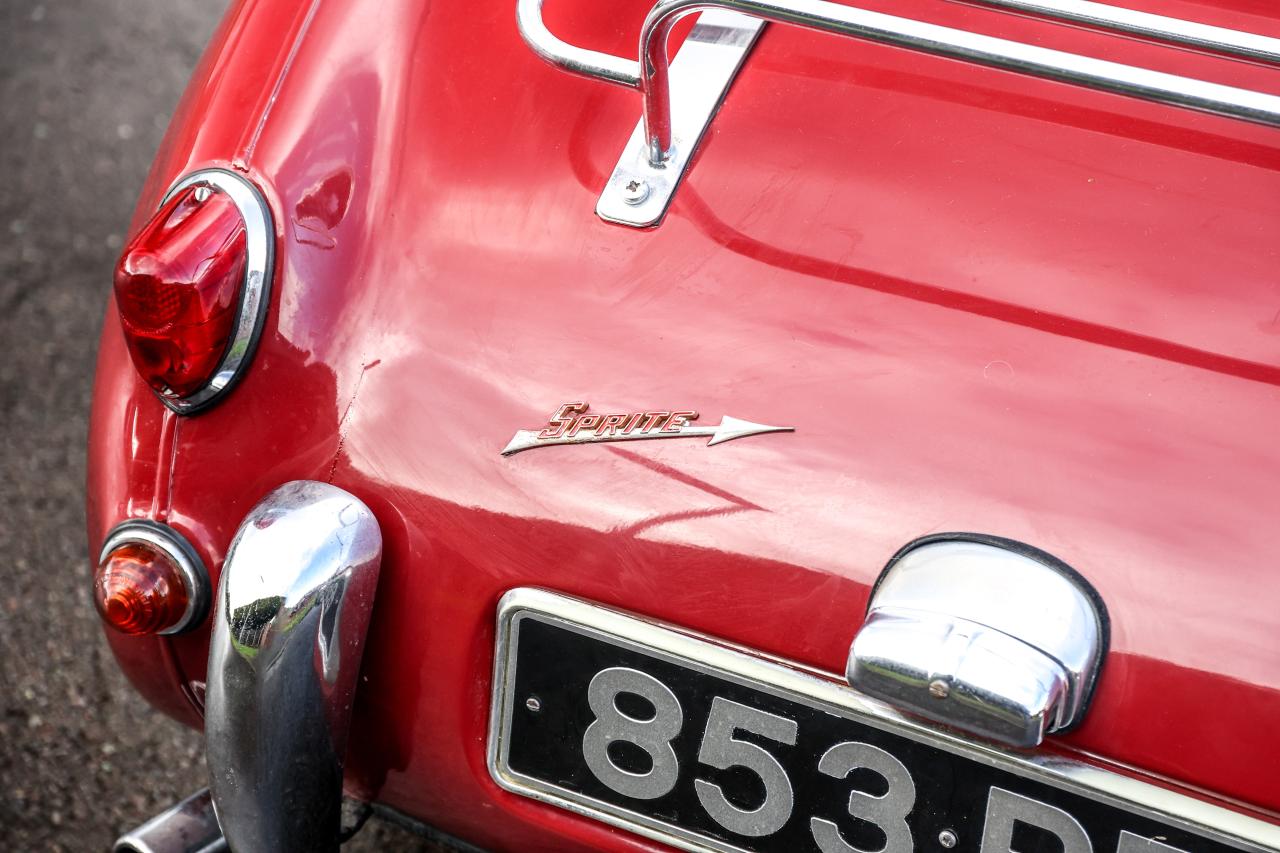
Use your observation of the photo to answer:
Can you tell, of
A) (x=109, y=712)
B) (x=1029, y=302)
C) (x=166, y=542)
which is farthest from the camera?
(x=109, y=712)

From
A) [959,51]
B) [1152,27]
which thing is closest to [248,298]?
[959,51]

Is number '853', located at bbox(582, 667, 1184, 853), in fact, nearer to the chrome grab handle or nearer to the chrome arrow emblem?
the chrome arrow emblem

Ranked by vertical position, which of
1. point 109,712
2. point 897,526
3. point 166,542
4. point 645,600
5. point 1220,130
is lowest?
point 109,712

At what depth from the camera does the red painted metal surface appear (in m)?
1.12

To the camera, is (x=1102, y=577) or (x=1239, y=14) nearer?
(x=1102, y=577)

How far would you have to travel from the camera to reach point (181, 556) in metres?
1.44

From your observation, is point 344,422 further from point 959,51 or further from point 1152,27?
point 1152,27

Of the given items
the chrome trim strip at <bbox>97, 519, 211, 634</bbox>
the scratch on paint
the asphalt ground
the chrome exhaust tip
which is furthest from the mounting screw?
the asphalt ground

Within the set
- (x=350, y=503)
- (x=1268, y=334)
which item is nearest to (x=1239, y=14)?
(x=1268, y=334)

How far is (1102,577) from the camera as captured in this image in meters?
1.10

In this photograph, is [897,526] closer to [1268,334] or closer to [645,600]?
[645,600]

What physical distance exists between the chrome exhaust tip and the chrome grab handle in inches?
35.2

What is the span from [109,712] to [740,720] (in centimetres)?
158

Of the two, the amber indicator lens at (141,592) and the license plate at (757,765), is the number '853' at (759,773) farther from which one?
the amber indicator lens at (141,592)
